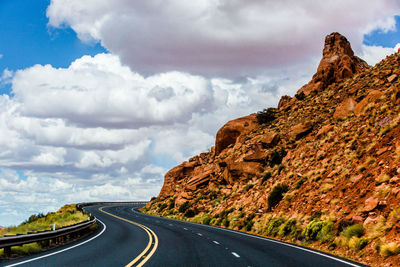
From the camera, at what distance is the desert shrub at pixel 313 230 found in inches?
724

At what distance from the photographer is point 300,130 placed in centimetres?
4334

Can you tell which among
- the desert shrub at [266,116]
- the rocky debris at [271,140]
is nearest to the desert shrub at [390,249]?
the rocky debris at [271,140]

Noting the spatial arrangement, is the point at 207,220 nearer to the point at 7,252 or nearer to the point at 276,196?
the point at 276,196

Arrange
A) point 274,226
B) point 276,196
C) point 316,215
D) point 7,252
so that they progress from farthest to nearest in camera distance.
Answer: point 276,196
point 274,226
point 316,215
point 7,252

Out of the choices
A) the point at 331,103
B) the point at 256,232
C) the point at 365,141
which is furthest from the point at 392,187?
the point at 331,103

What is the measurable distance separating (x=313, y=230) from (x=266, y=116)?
4053 cm

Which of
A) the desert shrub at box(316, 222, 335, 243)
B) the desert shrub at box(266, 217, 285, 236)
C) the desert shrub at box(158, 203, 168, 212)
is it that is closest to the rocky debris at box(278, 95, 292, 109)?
the desert shrub at box(158, 203, 168, 212)

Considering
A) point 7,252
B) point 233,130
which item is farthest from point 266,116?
point 7,252

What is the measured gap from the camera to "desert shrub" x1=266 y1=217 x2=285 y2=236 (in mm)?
23222

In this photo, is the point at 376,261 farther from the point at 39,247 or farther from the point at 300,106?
the point at 300,106

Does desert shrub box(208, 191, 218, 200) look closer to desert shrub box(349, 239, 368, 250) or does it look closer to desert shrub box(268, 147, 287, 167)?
desert shrub box(268, 147, 287, 167)

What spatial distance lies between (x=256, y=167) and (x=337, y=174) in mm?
18666

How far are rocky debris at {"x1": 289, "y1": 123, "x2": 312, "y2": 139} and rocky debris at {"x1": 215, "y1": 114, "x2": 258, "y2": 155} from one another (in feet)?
46.2

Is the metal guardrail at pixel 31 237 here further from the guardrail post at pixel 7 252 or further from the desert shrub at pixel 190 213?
the desert shrub at pixel 190 213
